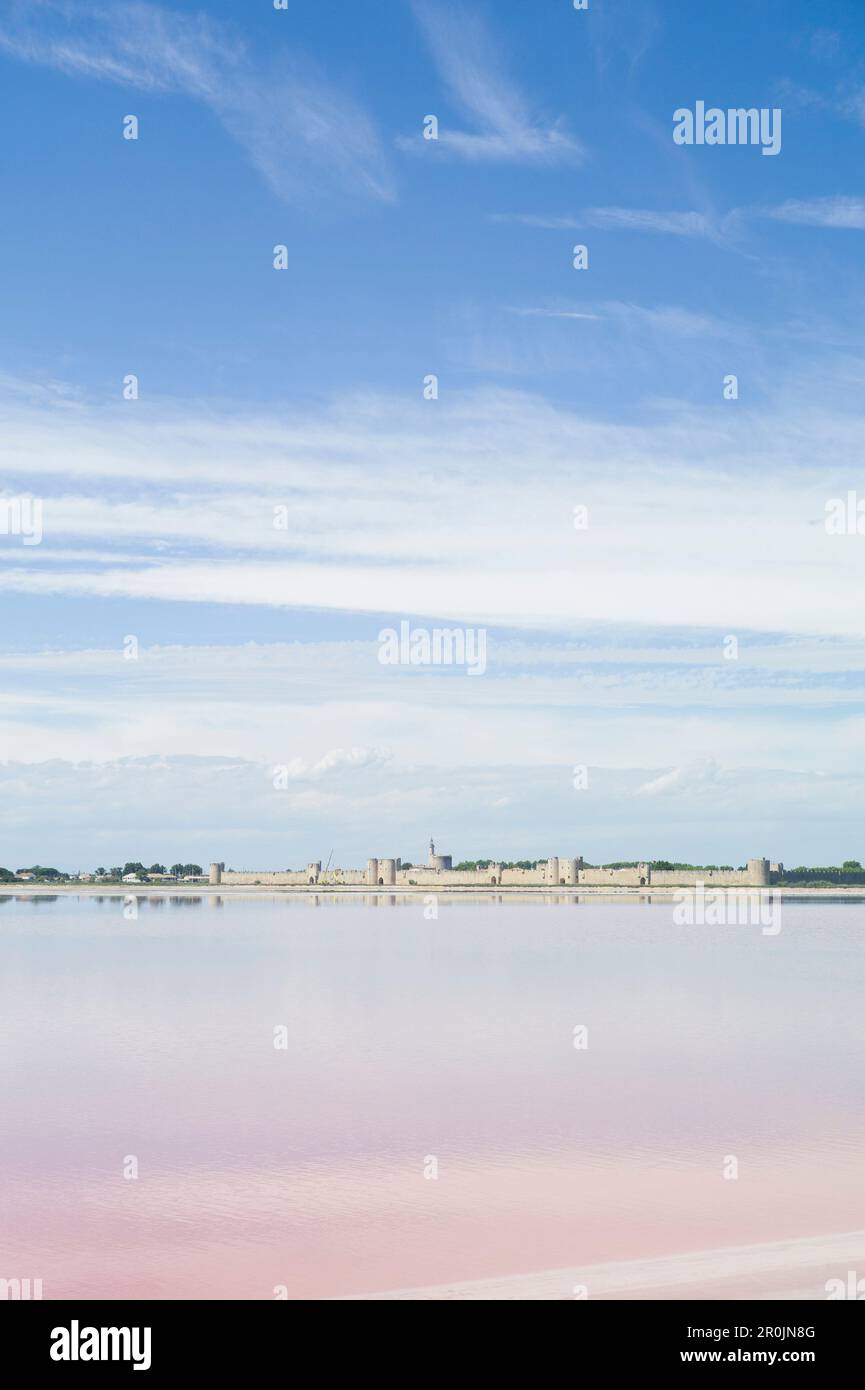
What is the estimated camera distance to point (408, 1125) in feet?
80.6

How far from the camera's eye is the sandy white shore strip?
13.0 metres

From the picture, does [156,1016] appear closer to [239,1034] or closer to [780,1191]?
[239,1034]

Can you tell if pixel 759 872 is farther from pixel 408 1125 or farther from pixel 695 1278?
pixel 695 1278

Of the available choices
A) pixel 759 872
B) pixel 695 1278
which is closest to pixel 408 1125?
pixel 695 1278

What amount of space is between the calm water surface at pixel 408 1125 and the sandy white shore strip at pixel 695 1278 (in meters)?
0.20

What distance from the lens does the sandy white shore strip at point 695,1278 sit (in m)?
13.0

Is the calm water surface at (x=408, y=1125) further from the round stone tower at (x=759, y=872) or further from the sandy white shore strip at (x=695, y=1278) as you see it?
the round stone tower at (x=759, y=872)

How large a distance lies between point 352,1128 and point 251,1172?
3.61 m

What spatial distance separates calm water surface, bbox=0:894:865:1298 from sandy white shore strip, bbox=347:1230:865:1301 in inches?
7.8

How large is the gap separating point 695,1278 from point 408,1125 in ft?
38.2

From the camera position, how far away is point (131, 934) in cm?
9188
